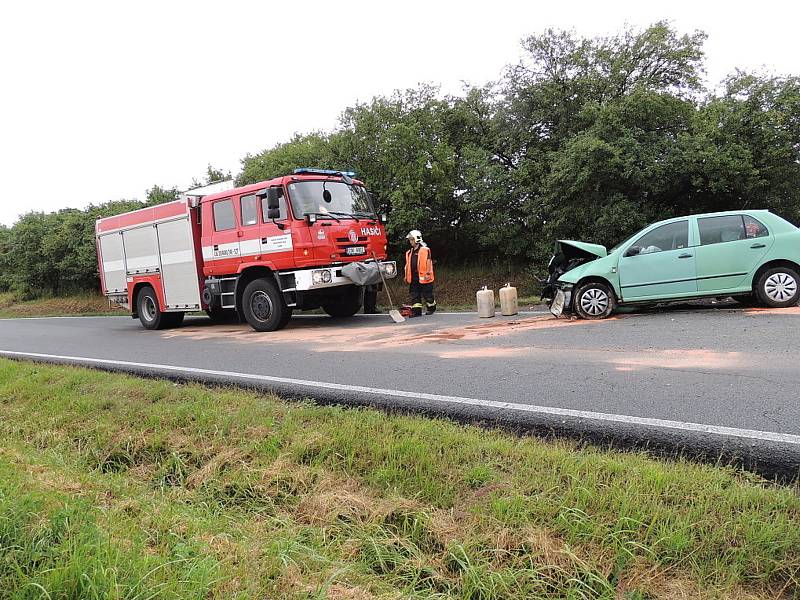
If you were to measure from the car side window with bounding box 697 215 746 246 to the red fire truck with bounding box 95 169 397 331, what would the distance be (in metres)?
5.59

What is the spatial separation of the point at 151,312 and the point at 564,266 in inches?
385

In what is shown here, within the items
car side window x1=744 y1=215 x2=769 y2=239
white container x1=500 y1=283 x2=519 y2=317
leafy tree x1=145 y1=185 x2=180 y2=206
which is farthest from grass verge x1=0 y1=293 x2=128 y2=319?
car side window x1=744 y1=215 x2=769 y2=239

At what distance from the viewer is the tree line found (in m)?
11.9

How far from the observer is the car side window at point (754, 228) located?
7926 mm

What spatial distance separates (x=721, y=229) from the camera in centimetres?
815

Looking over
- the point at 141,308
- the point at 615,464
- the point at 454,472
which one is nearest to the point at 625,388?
the point at 615,464

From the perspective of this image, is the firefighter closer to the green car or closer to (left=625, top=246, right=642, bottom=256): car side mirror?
the green car

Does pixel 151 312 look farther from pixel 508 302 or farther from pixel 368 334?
pixel 508 302

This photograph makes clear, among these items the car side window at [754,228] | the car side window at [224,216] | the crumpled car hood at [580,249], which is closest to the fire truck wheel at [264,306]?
the car side window at [224,216]

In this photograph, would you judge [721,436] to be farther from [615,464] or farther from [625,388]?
[625,388]

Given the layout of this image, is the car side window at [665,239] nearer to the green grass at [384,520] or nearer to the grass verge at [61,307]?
the green grass at [384,520]

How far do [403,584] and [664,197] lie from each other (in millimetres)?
13200

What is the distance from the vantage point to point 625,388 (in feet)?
14.8

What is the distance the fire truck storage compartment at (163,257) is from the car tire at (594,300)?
25.6 feet
